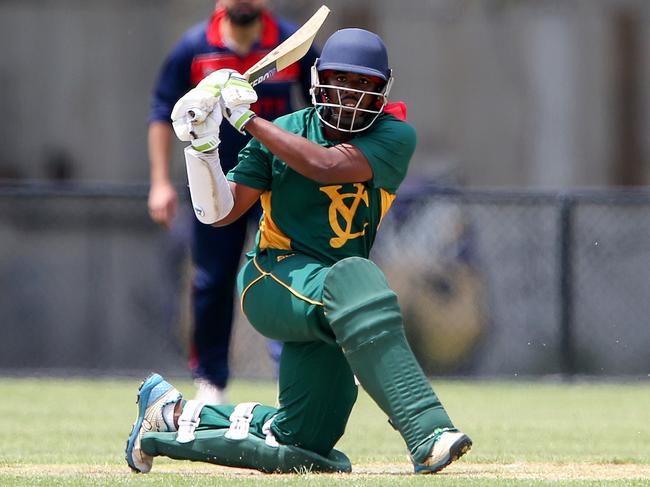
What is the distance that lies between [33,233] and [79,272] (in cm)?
48

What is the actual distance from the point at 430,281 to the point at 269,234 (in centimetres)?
603

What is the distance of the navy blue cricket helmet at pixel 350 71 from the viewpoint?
506 centimetres

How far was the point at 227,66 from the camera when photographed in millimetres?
7129

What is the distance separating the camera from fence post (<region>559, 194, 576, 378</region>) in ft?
36.2

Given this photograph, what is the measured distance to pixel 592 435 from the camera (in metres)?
7.25

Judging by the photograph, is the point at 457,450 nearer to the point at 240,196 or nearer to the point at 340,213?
the point at 340,213

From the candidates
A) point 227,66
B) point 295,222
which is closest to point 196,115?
point 295,222

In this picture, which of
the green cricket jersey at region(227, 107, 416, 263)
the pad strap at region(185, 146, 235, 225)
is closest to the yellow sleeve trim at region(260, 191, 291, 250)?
the green cricket jersey at region(227, 107, 416, 263)

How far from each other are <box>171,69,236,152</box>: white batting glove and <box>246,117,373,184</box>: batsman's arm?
0.43 ft

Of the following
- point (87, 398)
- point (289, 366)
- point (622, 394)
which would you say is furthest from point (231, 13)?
point (622, 394)

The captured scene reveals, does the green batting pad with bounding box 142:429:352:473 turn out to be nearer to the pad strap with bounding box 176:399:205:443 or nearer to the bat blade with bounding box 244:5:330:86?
the pad strap with bounding box 176:399:205:443

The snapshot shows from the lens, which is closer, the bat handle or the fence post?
the bat handle

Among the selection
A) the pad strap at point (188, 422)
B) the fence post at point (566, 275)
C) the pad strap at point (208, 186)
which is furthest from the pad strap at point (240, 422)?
the fence post at point (566, 275)

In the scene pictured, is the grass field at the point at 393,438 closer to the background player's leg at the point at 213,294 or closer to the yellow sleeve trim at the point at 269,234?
the background player's leg at the point at 213,294
